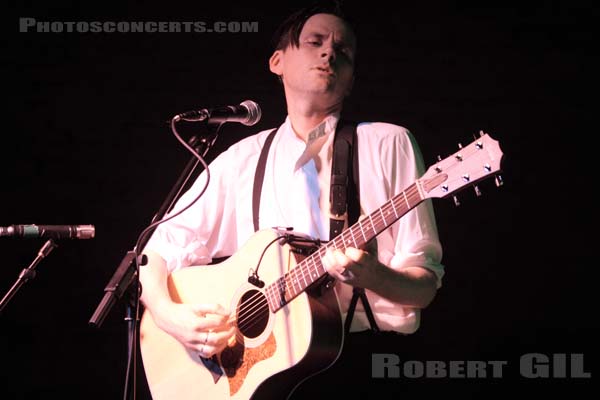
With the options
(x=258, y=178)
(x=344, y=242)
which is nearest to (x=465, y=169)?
(x=344, y=242)

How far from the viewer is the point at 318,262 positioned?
98.3 inches

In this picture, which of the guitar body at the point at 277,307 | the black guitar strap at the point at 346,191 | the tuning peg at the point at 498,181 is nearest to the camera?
the tuning peg at the point at 498,181

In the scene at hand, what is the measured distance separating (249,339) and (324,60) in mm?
1151

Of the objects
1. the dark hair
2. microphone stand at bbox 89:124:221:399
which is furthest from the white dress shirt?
microphone stand at bbox 89:124:221:399

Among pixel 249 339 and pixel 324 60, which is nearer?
pixel 249 339

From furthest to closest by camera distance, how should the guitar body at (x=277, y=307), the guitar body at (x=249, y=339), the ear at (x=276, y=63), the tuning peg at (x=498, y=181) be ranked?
the ear at (x=276, y=63) → the guitar body at (x=249, y=339) → the guitar body at (x=277, y=307) → the tuning peg at (x=498, y=181)

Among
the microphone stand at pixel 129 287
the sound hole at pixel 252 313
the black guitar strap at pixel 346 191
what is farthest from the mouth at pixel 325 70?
the sound hole at pixel 252 313

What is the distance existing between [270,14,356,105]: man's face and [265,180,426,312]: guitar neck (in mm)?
763

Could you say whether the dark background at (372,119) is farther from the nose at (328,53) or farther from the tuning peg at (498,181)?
the tuning peg at (498,181)

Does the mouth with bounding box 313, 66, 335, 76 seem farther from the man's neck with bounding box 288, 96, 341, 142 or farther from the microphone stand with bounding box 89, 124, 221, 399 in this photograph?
the microphone stand with bounding box 89, 124, 221, 399

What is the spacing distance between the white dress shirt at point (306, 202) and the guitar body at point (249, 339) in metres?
0.19

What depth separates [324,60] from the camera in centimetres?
297

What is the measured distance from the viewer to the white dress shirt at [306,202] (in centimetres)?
269

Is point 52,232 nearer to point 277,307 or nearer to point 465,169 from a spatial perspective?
point 277,307
